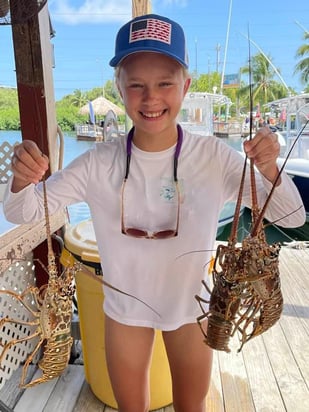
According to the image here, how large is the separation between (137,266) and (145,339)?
304mm

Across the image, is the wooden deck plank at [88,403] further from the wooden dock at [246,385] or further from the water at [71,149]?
the water at [71,149]

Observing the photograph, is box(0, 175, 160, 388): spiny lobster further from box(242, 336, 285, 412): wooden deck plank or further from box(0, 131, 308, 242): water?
box(0, 131, 308, 242): water

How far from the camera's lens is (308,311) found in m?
3.07

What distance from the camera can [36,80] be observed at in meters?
1.93

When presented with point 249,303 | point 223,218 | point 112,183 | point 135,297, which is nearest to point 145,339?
point 135,297

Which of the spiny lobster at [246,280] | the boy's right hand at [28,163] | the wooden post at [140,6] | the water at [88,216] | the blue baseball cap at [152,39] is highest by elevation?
the wooden post at [140,6]

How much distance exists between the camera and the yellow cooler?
1807 mm

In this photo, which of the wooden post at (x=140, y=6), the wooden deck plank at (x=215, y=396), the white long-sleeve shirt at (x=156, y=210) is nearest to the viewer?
the white long-sleeve shirt at (x=156, y=210)

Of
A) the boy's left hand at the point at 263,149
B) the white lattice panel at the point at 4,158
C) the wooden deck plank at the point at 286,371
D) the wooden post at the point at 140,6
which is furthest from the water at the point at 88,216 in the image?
the boy's left hand at the point at 263,149

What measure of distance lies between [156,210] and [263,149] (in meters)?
0.39

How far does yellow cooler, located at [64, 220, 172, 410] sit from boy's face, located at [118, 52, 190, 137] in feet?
2.94

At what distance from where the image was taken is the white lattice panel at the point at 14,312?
6.88 ft

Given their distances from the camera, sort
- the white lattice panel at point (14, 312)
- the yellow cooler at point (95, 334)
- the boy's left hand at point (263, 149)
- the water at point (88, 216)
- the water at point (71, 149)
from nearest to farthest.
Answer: the boy's left hand at point (263, 149) → the yellow cooler at point (95, 334) → the white lattice panel at point (14, 312) → the water at point (71, 149) → the water at point (88, 216)

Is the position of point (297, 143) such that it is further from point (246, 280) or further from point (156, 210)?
point (246, 280)
